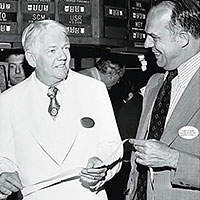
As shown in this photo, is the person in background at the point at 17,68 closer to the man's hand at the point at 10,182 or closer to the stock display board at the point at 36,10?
the stock display board at the point at 36,10

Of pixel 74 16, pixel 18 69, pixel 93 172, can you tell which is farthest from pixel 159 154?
pixel 74 16

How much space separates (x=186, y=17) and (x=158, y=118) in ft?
1.76

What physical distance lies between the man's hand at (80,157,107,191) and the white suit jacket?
8cm

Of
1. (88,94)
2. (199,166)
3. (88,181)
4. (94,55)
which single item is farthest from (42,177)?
(94,55)

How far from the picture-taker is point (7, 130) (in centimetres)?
296

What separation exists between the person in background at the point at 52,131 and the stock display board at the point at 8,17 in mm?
1407

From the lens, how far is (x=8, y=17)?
4.40 metres

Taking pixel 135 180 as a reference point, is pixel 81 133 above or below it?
above

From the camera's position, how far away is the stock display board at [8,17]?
14.3 ft

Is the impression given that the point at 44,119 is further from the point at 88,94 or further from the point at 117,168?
the point at 117,168

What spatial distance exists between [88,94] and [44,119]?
28 centimetres

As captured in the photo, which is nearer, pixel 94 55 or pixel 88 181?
pixel 88 181

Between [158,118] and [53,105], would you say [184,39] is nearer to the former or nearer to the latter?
[158,118]

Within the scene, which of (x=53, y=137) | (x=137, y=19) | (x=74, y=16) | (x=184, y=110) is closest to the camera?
(x=184, y=110)
